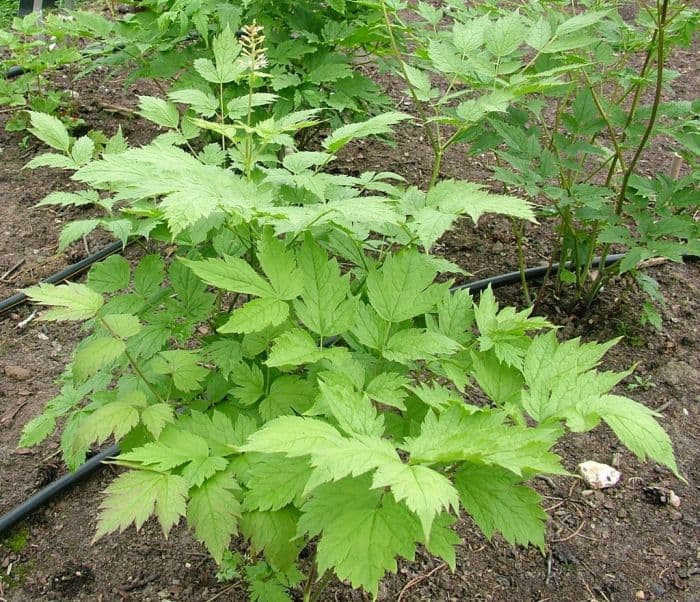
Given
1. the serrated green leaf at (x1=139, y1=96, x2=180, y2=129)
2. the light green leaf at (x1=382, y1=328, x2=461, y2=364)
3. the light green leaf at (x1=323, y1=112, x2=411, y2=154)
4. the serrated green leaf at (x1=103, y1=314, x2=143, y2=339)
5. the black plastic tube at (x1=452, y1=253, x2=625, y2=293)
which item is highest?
the light green leaf at (x1=323, y1=112, x2=411, y2=154)

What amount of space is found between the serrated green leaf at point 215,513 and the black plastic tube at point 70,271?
7.86 ft

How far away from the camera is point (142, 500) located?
55.6 inches

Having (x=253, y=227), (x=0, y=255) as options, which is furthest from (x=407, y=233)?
(x=0, y=255)

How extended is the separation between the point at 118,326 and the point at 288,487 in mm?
582

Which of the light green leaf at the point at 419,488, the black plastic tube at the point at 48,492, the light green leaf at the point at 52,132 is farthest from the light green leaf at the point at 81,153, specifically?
the light green leaf at the point at 419,488

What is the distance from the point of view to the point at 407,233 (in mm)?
1743

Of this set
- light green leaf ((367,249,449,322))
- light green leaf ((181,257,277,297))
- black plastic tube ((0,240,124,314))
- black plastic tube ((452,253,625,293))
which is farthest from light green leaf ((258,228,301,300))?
black plastic tube ((0,240,124,314))

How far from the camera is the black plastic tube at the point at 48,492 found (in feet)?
8.21

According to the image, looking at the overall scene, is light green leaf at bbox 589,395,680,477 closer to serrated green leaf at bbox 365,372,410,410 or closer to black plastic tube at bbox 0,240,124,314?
serrated green leaf at bbox 365,372,410,410

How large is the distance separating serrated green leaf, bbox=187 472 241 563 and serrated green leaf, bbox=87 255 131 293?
0.72 meters

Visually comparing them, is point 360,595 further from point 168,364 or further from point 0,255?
point 0,255

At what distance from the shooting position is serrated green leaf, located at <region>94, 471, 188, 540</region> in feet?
4.54


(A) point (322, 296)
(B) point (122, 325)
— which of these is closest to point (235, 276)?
(A) point (322, 296)

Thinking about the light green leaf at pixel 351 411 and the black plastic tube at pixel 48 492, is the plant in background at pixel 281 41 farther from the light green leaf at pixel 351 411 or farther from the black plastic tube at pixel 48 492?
the light green leaf at pixel 351 411
